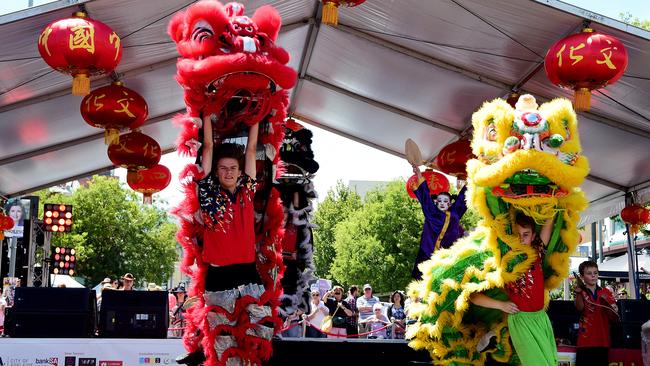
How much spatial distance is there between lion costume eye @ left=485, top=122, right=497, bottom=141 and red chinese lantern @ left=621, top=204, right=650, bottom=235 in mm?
6036

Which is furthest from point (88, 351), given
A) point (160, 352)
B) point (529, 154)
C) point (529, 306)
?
point (529, 154)

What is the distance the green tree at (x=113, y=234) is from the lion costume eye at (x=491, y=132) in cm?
2361

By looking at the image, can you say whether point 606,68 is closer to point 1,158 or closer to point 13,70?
point 13,70

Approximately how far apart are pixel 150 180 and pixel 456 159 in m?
4.18

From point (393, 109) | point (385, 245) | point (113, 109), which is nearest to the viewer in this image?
point (113, 109)

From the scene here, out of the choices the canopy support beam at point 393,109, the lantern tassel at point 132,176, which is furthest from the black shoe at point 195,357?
the canopy support beam at point 393,109

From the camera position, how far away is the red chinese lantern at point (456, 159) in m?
8.93

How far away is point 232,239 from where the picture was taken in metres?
4.12

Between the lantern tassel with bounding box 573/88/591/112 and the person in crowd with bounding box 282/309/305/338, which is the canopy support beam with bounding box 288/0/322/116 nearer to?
the lantern tassel with bounding box 573/88/591/112

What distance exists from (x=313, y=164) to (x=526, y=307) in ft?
9.56

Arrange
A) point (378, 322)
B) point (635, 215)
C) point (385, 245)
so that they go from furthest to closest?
1. point (385, 245)
2. point (635, 215)
3. point (378, 322)

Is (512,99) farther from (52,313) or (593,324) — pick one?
(52,313)

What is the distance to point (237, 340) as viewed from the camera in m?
4.04

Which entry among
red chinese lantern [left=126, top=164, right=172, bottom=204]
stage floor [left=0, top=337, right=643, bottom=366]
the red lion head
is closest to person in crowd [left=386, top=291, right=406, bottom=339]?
stage floor [left=0, top=337, right=643, bottom=366]
